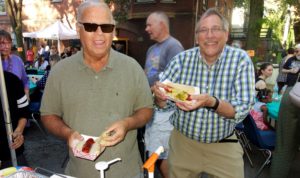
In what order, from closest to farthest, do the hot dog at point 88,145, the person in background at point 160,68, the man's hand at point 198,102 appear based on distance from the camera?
1. the hot dog at point 88,145
2. the man's hand at point 198,102
3. the person in background at point 160,68

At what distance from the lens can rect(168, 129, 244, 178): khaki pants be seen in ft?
6.72

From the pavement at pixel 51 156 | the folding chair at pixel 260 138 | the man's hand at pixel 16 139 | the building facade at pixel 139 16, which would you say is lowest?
the pavement at pixel 51 156

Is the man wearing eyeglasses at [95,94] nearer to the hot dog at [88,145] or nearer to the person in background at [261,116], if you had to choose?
the hot dog at [88,145]

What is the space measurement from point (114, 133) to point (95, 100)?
0.86 ft

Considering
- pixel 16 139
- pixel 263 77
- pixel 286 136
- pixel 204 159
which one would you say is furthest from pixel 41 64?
pixel 204 159

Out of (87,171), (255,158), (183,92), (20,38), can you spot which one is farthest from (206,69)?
(20,38)

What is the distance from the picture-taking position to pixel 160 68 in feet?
11.8

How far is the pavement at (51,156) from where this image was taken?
4.21m

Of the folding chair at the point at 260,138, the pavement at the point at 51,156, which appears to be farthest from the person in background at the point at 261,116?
the pavement at the point at 51,156

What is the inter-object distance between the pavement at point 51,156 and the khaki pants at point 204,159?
1.83 metres

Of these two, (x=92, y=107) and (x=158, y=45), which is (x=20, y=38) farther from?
(x=92, y=107)

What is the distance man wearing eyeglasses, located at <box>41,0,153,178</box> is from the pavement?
8.28 ft

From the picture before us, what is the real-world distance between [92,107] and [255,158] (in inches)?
159

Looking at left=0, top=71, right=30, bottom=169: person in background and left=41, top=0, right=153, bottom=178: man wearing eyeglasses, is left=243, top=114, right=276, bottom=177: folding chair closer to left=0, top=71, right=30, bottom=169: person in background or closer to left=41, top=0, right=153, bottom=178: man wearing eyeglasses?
left=41, top=0, right=153, bottom=178: man wearing eyeglasses
